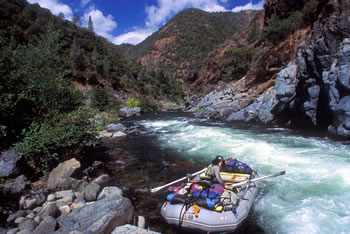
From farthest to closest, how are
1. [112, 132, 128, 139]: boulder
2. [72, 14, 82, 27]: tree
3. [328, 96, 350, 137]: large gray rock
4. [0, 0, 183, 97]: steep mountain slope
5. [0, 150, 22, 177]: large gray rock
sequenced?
[72, 14, 82, 27]: tree < [0, 0, 183, 97]: steep mountain slope < [112, 132, 128, 139]: boulder < [328, 96, 350, 137]: large gray rock < [0, 150, 22, 177]: large gray rock

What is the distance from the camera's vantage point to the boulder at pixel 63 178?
5.83 m

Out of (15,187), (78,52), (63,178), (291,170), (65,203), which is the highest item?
(78,52)

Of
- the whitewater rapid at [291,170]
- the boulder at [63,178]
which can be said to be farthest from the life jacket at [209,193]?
the boulder at [63,178]

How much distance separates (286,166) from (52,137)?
770 cm

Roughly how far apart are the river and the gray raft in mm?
472

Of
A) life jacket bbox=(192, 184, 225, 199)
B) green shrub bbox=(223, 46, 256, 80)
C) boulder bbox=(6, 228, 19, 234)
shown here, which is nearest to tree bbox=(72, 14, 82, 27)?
green shrub bbox=(223, 46, 256, 80)

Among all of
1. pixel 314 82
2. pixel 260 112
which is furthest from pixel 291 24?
pixel 314 82

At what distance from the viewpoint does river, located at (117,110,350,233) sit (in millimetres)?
4527

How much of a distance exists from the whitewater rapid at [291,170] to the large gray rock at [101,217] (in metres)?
2.81

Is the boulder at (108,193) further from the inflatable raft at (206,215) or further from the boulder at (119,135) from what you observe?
the boulder at (119,135)

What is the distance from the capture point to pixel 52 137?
21.5 ft

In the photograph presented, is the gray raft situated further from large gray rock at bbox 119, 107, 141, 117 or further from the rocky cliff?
large gray rock at bbox 119, 107, 141, 117

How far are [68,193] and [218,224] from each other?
12.2 feet

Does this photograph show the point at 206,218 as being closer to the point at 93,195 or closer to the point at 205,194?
the point at 205,194
